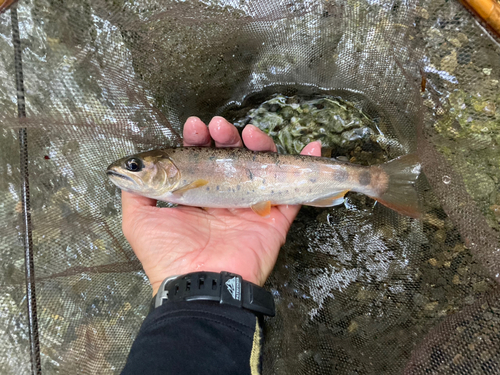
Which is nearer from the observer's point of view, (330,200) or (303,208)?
(330,200)

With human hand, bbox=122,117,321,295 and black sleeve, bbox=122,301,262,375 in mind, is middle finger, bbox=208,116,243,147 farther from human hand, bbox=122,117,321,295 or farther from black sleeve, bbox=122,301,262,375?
black sleeve, bbox=122,301,262,375

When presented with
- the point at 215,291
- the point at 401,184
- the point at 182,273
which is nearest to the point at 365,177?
the point at 401,184

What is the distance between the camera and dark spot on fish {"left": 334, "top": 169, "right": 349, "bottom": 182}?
229 cm

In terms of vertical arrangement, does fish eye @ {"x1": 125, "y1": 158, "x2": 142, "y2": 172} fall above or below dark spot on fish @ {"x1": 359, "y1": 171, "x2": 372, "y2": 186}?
above

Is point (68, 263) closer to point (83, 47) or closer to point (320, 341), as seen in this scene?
point (83, 47)

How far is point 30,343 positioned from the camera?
2371 millimetres

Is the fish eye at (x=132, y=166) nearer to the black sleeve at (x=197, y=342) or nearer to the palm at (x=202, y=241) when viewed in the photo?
the palm at (x=202, y=241)

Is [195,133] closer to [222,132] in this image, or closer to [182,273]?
[222,132]

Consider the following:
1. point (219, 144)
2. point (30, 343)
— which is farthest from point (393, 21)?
point (30, 343)

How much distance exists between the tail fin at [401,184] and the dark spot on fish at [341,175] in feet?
0.99

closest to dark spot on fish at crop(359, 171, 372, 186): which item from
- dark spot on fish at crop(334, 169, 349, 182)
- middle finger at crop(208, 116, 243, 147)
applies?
dark spot on fish at crop(334, 169, 349, 182)

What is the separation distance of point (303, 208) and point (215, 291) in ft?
4.78

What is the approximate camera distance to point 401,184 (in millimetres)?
2320

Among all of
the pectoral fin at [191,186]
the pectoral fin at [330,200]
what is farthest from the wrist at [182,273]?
the pectoral fin at [330,200]
